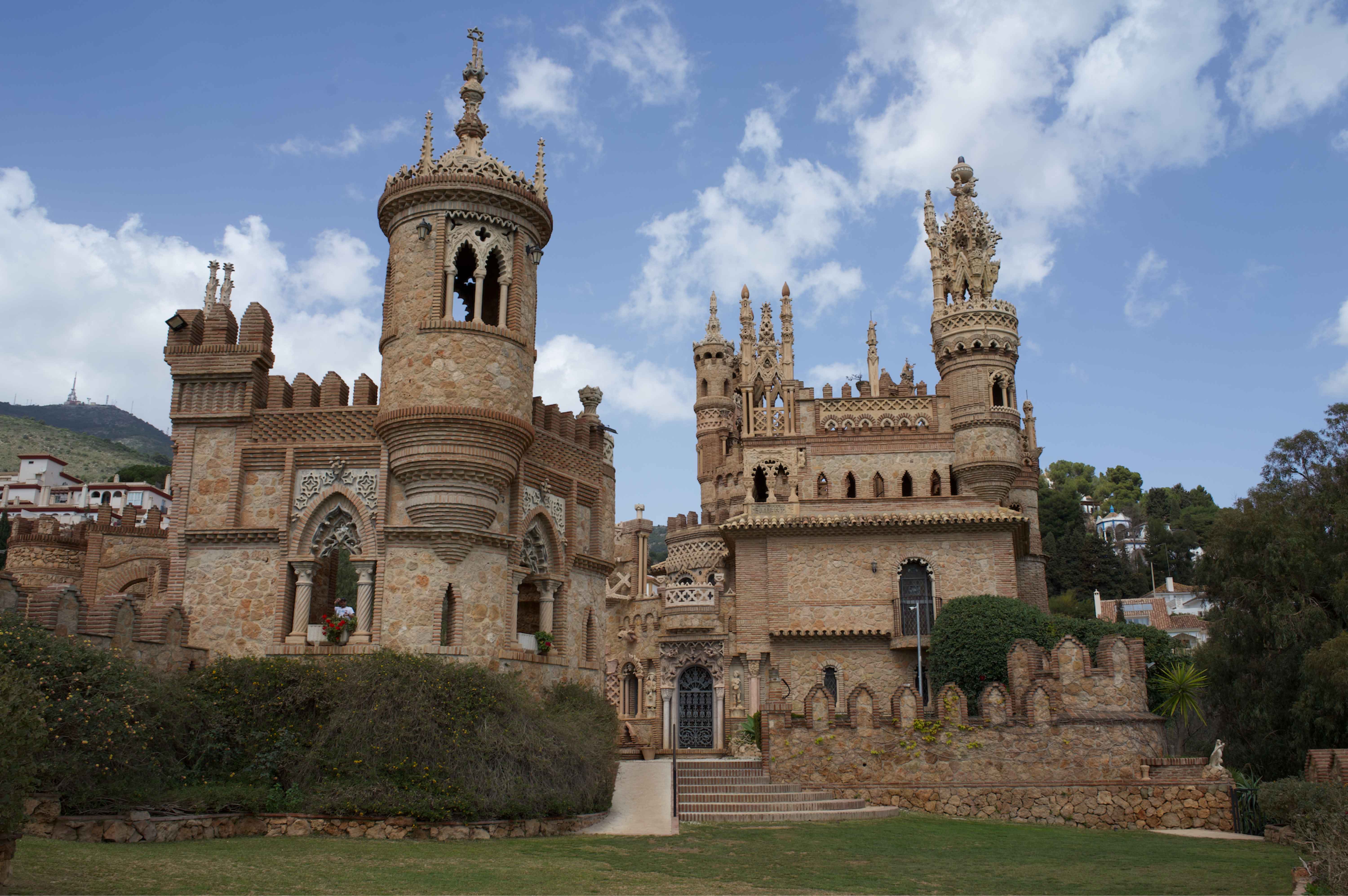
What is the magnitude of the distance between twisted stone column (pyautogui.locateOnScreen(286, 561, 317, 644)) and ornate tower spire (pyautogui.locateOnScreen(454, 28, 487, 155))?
8.93 metres

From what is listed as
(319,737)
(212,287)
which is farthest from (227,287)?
(319,737)

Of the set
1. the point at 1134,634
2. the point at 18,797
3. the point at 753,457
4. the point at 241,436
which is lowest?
the point at 18,797

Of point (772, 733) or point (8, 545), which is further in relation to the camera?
point (8, 545)

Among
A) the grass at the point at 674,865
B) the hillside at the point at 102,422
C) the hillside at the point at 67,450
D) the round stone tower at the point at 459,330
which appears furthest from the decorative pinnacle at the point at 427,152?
the hillside at the point at 102,422

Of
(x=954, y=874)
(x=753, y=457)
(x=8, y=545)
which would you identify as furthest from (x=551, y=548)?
(x=8, y=545)

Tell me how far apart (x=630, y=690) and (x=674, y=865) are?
2751cm

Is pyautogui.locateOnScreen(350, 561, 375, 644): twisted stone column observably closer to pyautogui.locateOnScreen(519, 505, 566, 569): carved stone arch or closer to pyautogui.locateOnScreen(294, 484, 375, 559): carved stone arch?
pyautogui.locateOnScreen(294, 484, 375, 559): carved stone arch

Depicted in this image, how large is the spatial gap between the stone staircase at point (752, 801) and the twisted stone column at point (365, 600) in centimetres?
684

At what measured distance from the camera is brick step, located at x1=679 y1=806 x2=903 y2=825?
1986 cm

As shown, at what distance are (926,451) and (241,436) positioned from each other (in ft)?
82.4

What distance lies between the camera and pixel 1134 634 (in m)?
26.5

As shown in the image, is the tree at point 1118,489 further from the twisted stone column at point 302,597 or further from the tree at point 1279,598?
the twisted stone column at point 302,597

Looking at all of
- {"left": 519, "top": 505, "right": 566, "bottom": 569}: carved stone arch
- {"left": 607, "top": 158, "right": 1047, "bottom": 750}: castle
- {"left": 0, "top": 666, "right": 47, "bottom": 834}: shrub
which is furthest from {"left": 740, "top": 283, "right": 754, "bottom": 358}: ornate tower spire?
{"left": 0, "top": 666, "right": 47, "bottom": 834}: shrub

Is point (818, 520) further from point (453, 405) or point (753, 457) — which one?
point (453, 405)
